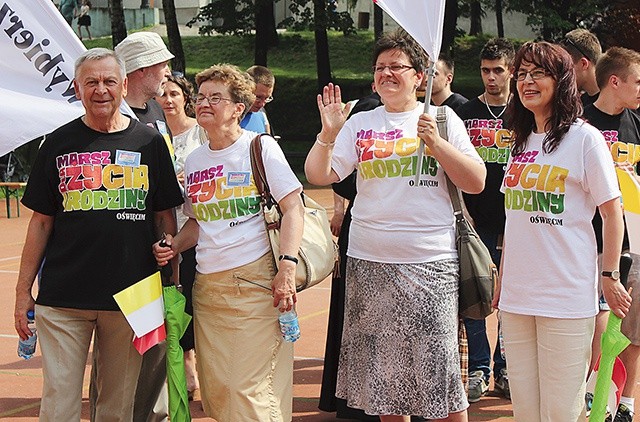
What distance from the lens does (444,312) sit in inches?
215

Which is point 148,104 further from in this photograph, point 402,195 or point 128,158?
point 402,195

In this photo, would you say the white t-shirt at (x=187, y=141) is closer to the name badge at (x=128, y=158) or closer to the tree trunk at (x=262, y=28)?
the name badge at (x=128, y=158)

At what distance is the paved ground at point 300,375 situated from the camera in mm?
6953

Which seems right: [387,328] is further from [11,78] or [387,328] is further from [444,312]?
[11,78]

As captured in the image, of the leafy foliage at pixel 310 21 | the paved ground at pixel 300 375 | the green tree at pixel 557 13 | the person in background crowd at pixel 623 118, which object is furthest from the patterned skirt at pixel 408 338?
the leafy foliage at pixel 310 21

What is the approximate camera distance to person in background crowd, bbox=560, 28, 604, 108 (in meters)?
6.85

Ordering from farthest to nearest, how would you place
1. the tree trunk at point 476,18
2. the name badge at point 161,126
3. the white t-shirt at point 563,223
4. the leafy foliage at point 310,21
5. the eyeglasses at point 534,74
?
the tree trunk at point 476,18, the leafy foliage at point 310,21, the name badge at point 161,126, the eyeglasses at point 534,74, the white t-shirt at point 563,223

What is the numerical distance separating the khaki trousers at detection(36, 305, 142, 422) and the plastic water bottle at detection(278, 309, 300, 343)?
2.46 feet

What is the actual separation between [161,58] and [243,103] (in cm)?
93

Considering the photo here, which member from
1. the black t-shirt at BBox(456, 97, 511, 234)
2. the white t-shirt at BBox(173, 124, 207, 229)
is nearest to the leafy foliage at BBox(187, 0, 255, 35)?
the white t-shirt at BBox(173, 124, 207, 229)

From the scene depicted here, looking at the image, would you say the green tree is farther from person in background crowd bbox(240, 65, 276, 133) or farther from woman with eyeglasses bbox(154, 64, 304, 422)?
woman with eyeglasses bbox(154, 64, 304, 422)

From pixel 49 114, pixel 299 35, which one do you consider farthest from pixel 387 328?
pixel 299 35

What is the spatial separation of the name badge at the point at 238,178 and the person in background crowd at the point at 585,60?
2477 millimetres

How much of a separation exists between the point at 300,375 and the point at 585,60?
3004 mm
